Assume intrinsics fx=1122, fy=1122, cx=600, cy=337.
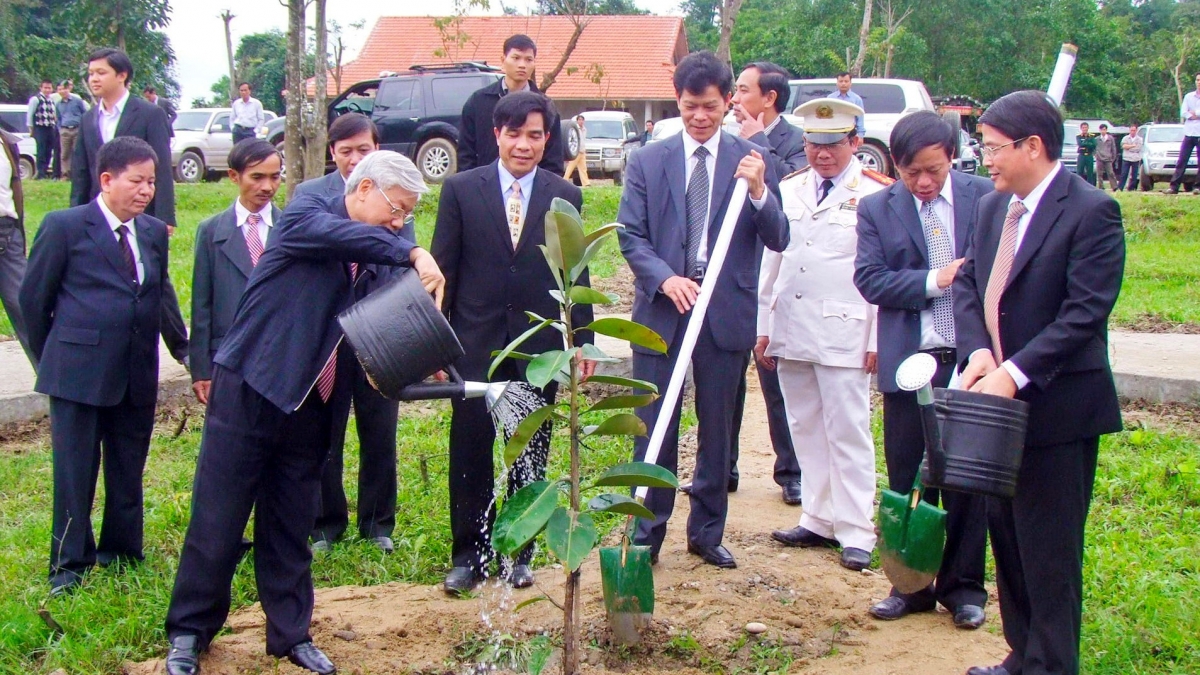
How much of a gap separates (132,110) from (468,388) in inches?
137

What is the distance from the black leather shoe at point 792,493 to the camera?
539 centimetres

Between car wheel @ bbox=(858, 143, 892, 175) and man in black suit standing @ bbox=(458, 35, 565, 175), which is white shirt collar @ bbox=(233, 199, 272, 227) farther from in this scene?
car wheel @ bbox=(858, 143, 892, 175)

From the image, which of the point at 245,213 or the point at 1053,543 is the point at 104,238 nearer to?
the point at 245,213

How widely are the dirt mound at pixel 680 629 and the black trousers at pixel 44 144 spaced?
17.0 meters

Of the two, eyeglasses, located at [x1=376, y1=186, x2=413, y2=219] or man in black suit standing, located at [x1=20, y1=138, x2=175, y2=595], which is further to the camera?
man in black suit standing, located at [x1=20, y1=138, x2=175, y2=595]

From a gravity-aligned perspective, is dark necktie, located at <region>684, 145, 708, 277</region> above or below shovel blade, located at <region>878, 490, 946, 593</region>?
above

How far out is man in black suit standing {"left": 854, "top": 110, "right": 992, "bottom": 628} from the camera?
3949 mm

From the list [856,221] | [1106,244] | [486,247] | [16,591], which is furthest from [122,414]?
[1106,244]

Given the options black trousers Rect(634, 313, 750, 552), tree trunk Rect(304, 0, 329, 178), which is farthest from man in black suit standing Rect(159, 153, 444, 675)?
tree trunk Rect(304, 0, 329, 178)

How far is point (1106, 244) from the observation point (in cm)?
301

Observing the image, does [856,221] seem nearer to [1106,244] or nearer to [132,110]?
[1106,244]

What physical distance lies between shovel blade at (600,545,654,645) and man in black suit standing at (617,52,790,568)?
0.66 meters

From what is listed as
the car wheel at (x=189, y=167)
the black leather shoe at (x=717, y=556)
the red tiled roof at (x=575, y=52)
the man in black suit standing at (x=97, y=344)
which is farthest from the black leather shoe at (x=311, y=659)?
the red tiled roof at (x=575, y=52)

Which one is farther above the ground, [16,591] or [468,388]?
[468,388]
